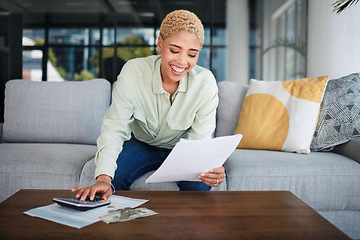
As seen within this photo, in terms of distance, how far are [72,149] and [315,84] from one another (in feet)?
5.04

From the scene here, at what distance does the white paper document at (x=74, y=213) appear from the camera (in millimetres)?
867

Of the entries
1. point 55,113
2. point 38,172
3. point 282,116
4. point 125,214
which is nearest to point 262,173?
point 282,116

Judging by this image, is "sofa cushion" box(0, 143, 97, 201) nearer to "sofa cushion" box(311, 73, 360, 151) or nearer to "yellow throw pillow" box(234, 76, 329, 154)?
"yellow throw pillow" box(234, 76, 329, 154)

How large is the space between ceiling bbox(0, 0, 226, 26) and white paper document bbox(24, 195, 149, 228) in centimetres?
371

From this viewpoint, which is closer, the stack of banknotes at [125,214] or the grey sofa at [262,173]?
the stack of banknotes at [125,214]

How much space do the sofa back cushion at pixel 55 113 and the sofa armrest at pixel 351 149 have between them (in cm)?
154

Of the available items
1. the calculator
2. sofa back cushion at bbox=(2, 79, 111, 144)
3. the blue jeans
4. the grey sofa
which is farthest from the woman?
sofa back cushion at bbox=(2, 79, 111, 144)

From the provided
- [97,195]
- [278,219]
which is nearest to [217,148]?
[278,219]

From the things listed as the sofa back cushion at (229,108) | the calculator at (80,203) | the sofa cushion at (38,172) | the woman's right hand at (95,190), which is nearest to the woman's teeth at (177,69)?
the woman's right hand at (95,190)

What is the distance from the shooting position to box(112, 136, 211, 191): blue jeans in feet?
4.97

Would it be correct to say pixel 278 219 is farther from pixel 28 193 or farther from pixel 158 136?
pixel 158 136

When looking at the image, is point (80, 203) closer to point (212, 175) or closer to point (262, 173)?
point (212, 175)

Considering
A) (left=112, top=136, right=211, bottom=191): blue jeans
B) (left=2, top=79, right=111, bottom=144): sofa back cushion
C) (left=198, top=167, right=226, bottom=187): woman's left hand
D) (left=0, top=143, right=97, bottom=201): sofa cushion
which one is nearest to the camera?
(left=198, top=167, right=226, bottom=187): woman's left hand

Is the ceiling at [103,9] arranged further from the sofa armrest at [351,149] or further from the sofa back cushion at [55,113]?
the sofa armrest at [351,149]
